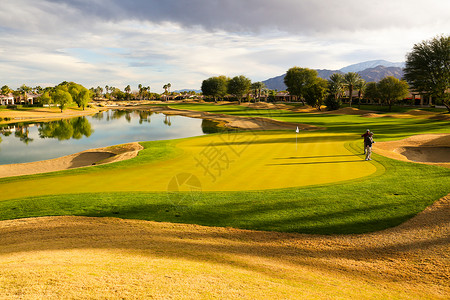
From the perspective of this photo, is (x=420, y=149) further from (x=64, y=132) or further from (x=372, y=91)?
(x=372, y=91)

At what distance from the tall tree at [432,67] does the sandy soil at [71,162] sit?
6660cm

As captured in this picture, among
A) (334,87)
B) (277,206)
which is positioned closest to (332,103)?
(334,87)

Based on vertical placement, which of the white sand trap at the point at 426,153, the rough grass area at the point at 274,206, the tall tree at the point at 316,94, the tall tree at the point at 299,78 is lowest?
the rough grass area at the point at 274,206

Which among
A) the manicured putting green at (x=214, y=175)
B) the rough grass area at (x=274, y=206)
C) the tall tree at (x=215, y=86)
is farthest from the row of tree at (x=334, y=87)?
the rough grass area at (x=274, y=206)

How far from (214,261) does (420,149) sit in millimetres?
27707

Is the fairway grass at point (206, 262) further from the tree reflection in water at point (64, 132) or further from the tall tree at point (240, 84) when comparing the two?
the tall tree at point (240, 84)

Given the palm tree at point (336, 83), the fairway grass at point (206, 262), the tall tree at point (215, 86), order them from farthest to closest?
the tall tree at point (215, 86) < the palm tree at point (336, 83) < the fairway grass at point (206, 262)

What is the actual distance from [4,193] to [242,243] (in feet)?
45.3

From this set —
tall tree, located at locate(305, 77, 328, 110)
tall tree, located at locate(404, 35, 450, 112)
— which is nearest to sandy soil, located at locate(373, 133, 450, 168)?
tall tree, located at locate(404, 35, 450, 112)

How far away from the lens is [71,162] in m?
28.8

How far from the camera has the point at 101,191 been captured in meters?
14.8

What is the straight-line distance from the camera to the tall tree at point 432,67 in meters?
63.2

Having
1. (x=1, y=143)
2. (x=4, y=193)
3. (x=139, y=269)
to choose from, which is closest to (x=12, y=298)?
(x=139, y=269)

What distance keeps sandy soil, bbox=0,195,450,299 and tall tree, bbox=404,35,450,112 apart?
67749 millimetres
